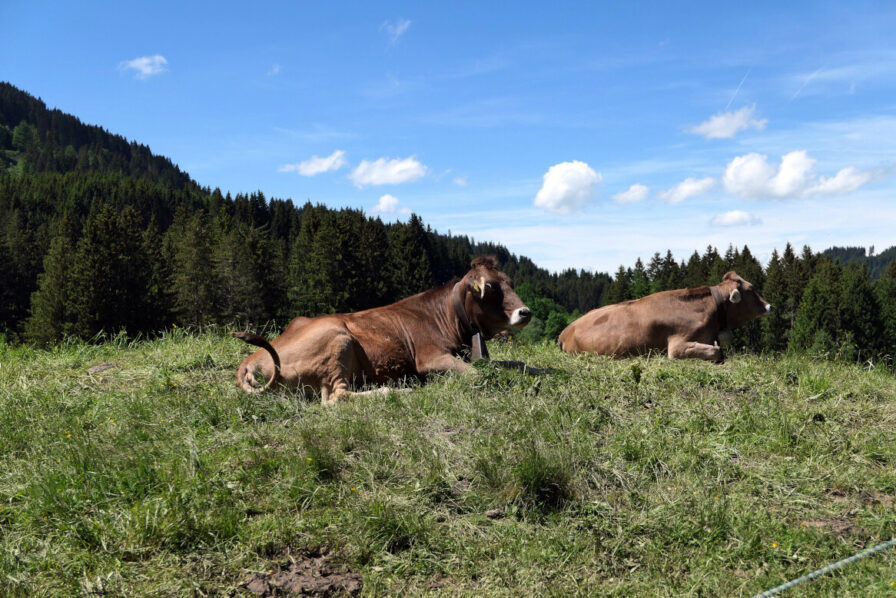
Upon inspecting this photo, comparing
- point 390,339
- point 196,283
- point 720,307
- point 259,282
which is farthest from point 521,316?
point 196,283

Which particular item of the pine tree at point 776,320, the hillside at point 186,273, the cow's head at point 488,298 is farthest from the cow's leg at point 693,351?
the pine tree at point 776,320

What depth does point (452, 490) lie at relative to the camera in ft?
16.5

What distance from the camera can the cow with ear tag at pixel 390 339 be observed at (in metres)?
7.34

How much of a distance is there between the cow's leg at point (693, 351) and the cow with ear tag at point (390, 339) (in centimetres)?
386

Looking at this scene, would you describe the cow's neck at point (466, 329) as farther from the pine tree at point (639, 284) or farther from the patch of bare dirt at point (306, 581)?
the pine tree at point (639, 284)

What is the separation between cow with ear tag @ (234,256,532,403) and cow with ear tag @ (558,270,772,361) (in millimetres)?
3211

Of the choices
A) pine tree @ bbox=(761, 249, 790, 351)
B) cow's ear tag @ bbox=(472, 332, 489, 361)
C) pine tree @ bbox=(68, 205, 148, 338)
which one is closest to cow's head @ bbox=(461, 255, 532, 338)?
cow's ear tag @ bbox=(472, 332, 489, 361)

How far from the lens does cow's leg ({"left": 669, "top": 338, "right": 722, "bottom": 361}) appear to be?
427 inches

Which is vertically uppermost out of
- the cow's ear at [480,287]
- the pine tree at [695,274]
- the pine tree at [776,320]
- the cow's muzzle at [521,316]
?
the pine tree at [695,274]

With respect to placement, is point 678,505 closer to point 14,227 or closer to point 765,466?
point 765,466

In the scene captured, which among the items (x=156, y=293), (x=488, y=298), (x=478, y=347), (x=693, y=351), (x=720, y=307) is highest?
(x=488, y=298)

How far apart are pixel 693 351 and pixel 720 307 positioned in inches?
51.4

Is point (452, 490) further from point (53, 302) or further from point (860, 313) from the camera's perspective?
point (860, 313)

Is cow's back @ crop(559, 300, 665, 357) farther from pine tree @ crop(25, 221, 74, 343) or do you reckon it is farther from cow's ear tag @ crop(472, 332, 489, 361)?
pine tree @ crop(25, 221, 74, 343)
